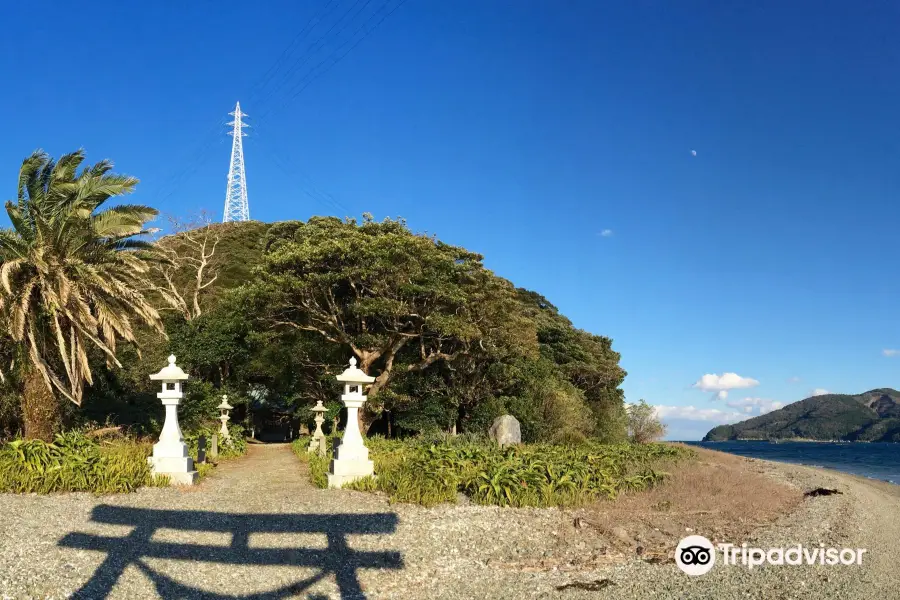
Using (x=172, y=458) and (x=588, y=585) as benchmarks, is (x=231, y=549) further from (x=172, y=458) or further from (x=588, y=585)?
(x=172, y=458)

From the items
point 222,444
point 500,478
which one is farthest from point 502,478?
point 222,444

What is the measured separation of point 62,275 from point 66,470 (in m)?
4.47

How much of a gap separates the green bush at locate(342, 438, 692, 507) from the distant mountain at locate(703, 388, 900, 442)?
139 metres

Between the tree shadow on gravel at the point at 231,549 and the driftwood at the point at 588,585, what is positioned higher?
the tree shadow on gravel at the point at 231,549

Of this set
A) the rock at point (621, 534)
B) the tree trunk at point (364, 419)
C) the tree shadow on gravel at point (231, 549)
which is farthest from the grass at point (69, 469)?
the tree trunk at point (364, 419)

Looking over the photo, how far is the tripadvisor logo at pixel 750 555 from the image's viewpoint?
7.89 m

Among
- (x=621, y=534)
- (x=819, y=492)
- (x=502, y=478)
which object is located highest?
(x=502, y=478)

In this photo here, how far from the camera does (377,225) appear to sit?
2523cm

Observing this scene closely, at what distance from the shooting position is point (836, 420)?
13975 centimetres

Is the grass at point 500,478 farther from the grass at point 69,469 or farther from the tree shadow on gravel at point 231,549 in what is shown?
the grass at point 69,469

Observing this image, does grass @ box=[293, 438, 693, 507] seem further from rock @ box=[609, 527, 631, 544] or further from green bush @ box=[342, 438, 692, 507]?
rock @ box=[609, 527, 631, 544]

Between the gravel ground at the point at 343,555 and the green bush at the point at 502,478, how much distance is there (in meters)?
0.47

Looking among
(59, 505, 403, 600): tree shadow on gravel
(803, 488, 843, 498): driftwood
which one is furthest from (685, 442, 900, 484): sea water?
(59, 505, 403, 600): tree shadow on gravel

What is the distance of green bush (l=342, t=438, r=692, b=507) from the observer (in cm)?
1079
